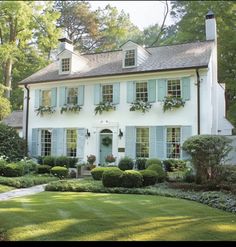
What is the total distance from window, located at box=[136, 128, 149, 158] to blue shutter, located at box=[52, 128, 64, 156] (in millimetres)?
4578

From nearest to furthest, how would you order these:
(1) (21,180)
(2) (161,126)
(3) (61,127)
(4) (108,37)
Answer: (1) (21,180) → (2) (161,126) → (3) (61,127) → (4) (108,37)

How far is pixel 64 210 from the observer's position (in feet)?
26.6

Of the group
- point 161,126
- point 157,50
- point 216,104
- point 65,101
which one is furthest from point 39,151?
point 216,104

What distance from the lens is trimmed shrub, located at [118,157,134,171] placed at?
17156mm

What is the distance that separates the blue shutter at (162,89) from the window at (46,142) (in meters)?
6.94

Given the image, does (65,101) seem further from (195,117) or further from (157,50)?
(195,117)

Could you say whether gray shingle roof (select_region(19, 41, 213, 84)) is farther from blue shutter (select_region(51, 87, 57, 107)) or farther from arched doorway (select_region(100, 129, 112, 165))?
arched doorway (select_region(100, 129, 112, 165))

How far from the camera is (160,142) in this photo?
17.4 metres

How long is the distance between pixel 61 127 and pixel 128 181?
846cm

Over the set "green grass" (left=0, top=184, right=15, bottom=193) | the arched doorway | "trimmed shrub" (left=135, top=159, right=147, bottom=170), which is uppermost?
the arched doorway

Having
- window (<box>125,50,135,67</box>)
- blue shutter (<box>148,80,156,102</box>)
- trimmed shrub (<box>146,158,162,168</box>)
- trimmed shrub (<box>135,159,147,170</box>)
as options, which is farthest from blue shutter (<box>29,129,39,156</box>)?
trimmed shrub (<box>146,158,162,168</box>)

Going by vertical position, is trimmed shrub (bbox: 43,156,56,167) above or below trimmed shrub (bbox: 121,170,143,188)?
above

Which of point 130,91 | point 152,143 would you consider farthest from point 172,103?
point 130,91

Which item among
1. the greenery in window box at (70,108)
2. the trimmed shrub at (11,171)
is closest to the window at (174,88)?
the greenery in window box at (70,108)
